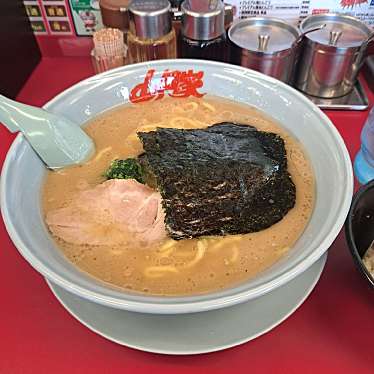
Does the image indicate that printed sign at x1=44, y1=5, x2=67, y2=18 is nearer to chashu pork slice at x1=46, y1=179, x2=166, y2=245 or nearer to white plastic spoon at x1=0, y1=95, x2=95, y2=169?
white plastic spoon at x1=0, y1=95, x2=95, y2=169

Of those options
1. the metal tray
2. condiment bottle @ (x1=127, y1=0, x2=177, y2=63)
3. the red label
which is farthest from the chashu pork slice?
the red label

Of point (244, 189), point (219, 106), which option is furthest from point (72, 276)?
point (219, 106)

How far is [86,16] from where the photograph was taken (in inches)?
65.4

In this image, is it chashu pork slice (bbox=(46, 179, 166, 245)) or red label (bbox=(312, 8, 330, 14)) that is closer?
chashu pork slice (bbox=(46, 179, 166, 245))

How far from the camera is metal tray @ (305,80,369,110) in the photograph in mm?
1531

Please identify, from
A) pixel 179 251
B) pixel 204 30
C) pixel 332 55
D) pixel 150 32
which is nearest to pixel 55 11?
pixel 150 32

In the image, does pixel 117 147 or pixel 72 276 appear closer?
pixel 72 276

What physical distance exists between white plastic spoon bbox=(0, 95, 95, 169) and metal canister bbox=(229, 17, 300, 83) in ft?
2.20

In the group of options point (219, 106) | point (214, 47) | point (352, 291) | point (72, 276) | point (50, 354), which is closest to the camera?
point (72, 276)

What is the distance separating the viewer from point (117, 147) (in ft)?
3.98

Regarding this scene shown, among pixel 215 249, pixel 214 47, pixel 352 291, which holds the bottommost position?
pixel 352 291

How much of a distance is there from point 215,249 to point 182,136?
36cm

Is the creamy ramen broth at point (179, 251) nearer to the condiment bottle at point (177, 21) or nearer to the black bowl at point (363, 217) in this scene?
the black bowl at point (363, 217)

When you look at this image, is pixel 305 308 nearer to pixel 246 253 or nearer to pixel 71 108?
pixel 246 253
